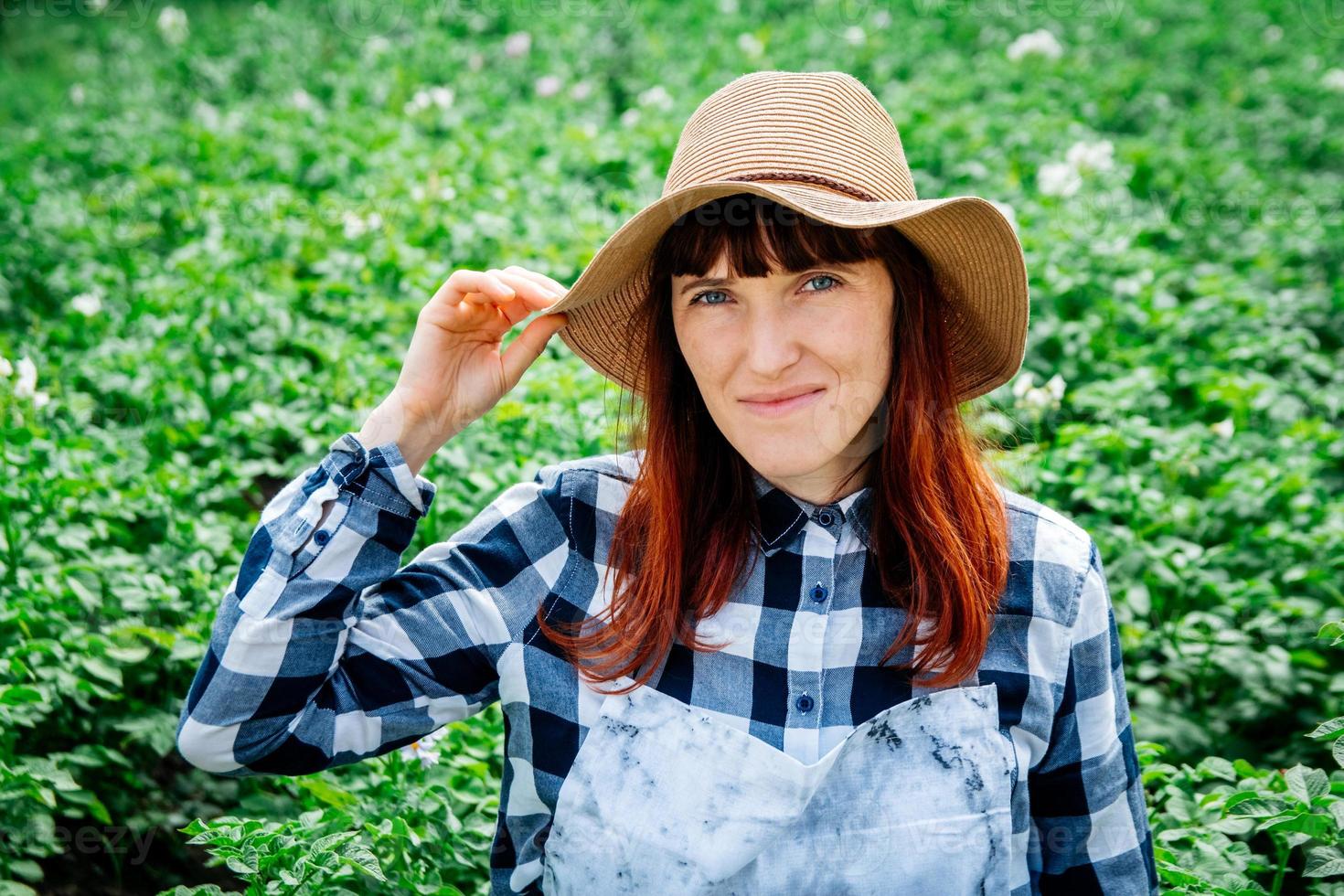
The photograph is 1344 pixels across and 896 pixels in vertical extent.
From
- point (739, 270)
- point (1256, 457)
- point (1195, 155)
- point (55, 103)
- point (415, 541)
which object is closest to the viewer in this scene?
point (739, 270)

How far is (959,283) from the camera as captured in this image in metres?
1.72

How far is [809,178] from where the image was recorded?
159 centimetres

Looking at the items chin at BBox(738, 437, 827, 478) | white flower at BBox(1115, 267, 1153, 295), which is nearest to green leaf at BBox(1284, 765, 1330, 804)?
chin at BBox(738, 437, 827, 478)

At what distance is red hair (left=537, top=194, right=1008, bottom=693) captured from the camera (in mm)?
1642

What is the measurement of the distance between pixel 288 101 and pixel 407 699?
19.4 ft

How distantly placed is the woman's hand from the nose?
0.32 meters

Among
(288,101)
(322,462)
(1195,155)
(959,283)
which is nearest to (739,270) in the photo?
(959,283)

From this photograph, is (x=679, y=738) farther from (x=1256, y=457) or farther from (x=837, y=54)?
(x=837, y=54)

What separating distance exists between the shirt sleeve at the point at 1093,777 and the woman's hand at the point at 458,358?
902mm

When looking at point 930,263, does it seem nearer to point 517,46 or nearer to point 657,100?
point 657,100

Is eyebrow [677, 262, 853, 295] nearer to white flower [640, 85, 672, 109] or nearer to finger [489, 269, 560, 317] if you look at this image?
finger [489, 269, 560, 317]

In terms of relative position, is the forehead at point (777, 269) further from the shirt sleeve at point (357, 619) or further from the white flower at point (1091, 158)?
the white flower at point (1091, 158)

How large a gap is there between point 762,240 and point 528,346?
428 millimetres

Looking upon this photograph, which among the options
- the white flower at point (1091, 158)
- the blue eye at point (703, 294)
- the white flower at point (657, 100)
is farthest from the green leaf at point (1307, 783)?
the white flower at point (657, 100)
